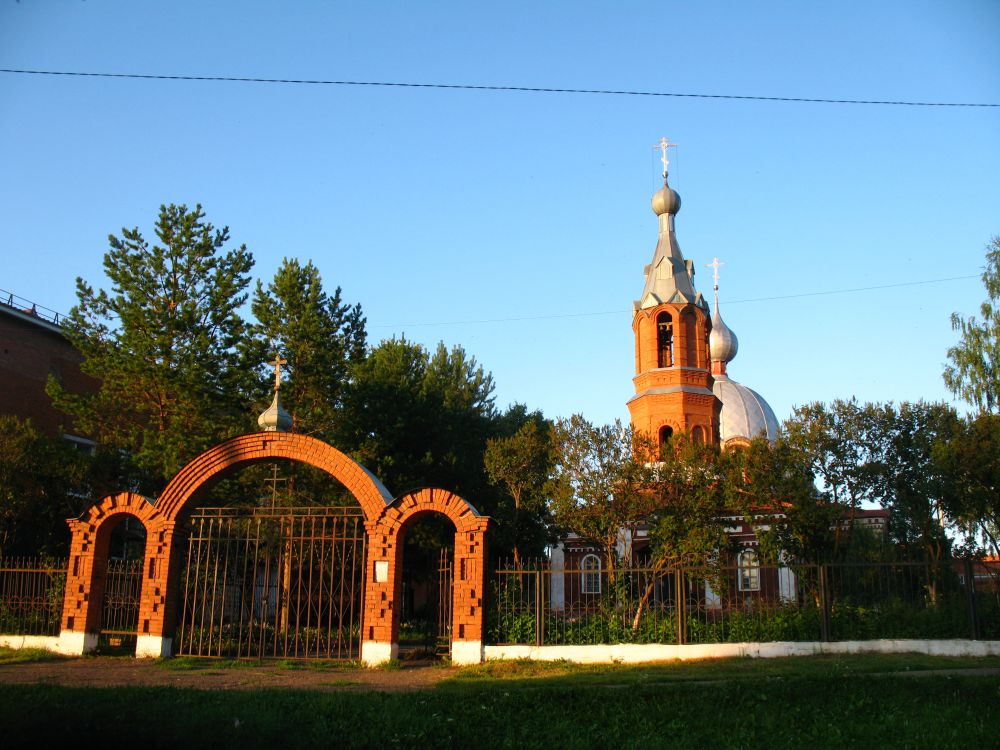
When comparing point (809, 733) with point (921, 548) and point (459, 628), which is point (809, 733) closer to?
point (459, 628)

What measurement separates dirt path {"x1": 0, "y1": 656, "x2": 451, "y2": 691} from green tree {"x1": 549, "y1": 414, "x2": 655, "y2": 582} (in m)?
5.67

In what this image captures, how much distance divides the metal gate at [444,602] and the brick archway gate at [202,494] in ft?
1.71

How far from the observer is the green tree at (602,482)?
19.5 m

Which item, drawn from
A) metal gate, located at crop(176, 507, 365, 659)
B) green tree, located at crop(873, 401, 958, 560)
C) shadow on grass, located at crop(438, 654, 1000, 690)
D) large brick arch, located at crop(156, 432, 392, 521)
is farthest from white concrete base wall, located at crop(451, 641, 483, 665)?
green tree, located at crop(873, 401, 958, 560)

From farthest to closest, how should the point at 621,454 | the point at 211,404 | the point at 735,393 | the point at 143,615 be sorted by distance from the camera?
the point at 735,393
the point at 211,404
the point at 621,454
the point at 143,615

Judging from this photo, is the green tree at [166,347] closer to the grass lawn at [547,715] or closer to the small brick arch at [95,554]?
the small brick arch at [95,554]

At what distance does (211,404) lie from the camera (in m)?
24.5

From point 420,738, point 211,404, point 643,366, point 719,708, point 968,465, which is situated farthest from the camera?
point 643,366

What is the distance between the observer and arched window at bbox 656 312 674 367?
34172 millimetres

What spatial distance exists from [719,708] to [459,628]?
6.51 meters

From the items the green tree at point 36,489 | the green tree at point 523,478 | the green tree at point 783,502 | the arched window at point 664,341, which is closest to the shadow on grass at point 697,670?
the green tree at point 783,502

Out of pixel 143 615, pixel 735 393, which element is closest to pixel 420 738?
pixel 143 615

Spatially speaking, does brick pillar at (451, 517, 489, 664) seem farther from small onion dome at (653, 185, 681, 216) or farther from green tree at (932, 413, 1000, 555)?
small onion dome at (653, 185, 681, 216)

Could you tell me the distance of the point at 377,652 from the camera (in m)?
15.4
